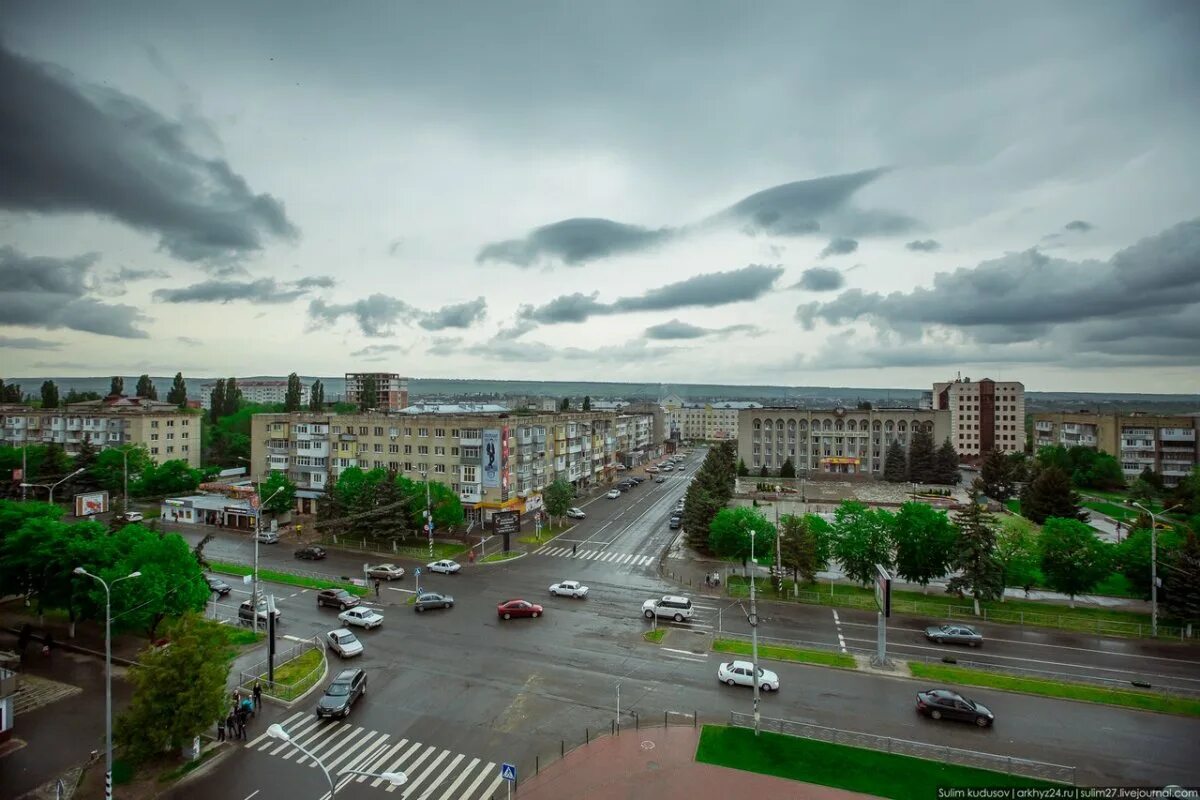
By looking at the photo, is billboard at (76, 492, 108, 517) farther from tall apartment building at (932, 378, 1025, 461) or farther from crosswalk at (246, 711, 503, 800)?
tall apartment building at (932, 378, 1025, 461)

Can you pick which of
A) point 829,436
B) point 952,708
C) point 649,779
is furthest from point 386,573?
point 829,436

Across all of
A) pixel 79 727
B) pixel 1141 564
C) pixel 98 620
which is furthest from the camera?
pixel 1141 564

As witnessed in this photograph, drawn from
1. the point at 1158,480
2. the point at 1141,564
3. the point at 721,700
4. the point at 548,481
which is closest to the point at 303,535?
the point at 548,481

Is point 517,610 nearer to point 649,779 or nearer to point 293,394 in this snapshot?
point 649,779

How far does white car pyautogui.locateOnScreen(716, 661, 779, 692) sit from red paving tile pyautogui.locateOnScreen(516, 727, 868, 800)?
584 cm

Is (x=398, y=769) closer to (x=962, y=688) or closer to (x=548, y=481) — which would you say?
(x=962, y=688)

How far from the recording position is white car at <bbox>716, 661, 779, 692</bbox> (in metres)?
28.5

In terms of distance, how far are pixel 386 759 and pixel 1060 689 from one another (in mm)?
30139

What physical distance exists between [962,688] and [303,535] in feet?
196

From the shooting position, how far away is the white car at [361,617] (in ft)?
122

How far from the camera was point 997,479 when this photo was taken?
86.9m

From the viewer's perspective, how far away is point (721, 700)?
1091 inches

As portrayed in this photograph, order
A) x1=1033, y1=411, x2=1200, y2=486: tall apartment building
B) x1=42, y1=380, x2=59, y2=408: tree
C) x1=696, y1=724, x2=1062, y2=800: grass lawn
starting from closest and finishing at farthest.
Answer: x1=696, y1=724, x2=1062, y2=800: grass lawn → x1=1033, y1=411, x2=1200, y2=486: tall apartment building → x1=42, y1=380, x2=59, y2=408: tree

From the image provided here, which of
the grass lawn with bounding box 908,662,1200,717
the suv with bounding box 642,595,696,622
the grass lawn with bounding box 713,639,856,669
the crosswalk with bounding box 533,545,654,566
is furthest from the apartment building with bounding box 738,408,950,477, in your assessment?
the grass lawn with bounding box 908,662,1200,717
